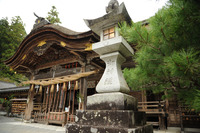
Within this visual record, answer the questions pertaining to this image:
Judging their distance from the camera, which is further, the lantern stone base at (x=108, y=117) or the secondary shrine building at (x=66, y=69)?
the secondary shrine building at (x=66, y=69)

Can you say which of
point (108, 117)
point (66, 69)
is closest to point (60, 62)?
point (66, 69)

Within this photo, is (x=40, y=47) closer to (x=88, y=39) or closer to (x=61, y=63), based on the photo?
(x=61, y=63)

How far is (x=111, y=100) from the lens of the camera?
2.18 m

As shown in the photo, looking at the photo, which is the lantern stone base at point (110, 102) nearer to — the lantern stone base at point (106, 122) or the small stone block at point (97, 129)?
the lantern stone base at point (106, 122)

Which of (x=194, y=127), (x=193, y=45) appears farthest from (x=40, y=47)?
(x=194, y=127)

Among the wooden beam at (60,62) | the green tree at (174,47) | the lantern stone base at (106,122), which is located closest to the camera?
the green tree at (174,47)

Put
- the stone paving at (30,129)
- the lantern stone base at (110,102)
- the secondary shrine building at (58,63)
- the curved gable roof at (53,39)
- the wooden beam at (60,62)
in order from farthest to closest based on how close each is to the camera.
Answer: the wooden beam at (60,62), the secondary shrine building at (58,63), the curved gable roof at (53,39), the stone paving at (30,129), the lantern stone base at (110,102)

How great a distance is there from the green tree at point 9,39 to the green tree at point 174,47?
21674mm

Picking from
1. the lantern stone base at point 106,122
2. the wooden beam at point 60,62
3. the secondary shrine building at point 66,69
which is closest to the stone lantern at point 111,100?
the lantern stone base at point 106,122

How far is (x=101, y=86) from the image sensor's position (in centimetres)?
243

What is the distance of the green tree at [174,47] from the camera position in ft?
4.18

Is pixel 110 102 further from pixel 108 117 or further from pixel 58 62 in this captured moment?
pixel 58 62

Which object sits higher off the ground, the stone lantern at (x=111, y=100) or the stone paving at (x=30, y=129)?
the stone lantern at (x=111, y=100)

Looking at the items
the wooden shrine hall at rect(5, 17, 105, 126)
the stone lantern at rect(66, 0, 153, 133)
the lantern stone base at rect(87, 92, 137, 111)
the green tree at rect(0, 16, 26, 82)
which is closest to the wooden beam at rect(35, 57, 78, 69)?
the wooden shrine hall at rect(5, 17, 105, 126)
